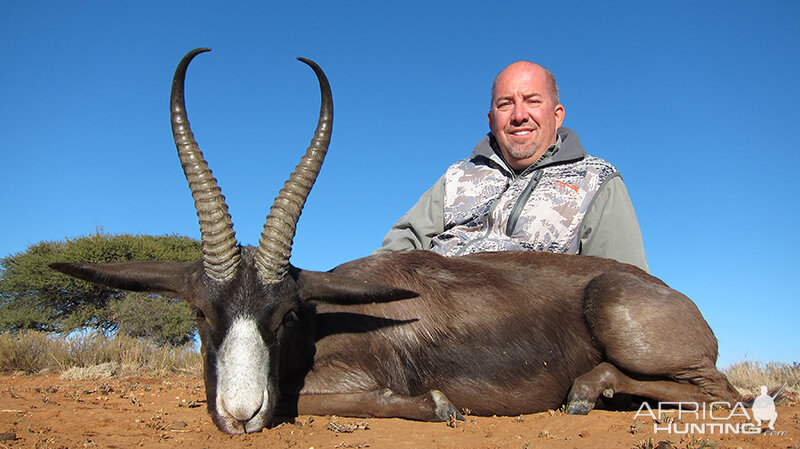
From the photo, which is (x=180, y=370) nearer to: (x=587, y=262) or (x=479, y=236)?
(x=479, y=236)

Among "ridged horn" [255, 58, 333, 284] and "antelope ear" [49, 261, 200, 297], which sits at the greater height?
"ridged horn" [255, 58, 333, 284]

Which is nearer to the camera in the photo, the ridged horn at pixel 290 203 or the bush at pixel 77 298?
the ridged horn at pixel 290 203

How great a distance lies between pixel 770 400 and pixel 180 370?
792cm

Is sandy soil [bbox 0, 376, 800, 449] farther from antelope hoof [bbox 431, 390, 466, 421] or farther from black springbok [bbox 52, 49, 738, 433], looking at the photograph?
black springbok [bbox 52, 49, 738, 433]

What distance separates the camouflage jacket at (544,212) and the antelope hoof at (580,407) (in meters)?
2.19

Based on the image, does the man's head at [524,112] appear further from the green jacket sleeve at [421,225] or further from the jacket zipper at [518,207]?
the green jacket sleeve at [421,225]

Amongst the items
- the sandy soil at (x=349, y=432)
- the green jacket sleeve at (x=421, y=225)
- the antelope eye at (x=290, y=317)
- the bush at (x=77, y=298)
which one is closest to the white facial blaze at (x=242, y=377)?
the sandy soil at (x=349, y=432)

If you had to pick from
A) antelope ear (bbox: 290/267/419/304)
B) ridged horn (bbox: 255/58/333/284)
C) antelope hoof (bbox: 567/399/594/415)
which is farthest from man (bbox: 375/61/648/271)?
ridged horn (bbox: 255/58/333/284)

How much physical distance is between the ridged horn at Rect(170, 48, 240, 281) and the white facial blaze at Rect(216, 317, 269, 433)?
1.57ft

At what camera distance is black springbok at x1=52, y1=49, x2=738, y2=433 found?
13.8 feet

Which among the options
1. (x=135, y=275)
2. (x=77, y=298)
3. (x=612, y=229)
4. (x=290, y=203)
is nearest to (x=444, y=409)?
(x=290, y=203)

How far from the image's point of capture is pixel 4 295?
61.3 feet

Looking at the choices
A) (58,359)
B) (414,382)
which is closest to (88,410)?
(414,382)

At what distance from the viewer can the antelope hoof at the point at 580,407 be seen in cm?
447
